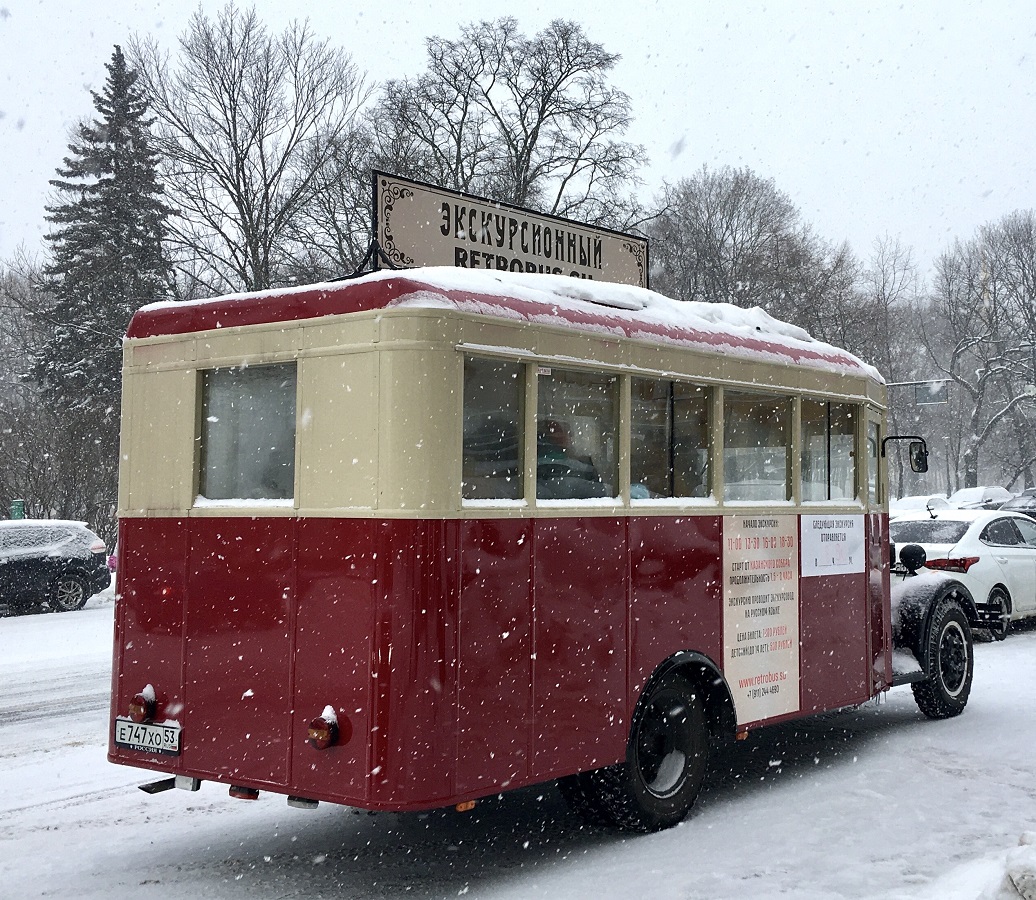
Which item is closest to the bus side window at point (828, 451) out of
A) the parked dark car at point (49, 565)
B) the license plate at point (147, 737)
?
the license plate at point (147, 737)

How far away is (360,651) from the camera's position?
16.1ft

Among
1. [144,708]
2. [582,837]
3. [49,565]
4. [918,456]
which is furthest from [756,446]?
[49,565]

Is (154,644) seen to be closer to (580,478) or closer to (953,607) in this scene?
(580,478)

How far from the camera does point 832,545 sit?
25.5 feet

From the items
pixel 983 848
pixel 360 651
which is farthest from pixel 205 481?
pixel 983 848

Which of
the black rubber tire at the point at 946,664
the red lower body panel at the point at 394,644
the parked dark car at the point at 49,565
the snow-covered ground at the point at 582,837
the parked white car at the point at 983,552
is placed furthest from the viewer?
the parked dark car at the point at 49,565

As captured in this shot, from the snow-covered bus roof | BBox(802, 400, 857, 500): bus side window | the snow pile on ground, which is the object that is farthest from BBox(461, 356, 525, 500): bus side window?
BBox(802, 400, 857, 500): bus side window

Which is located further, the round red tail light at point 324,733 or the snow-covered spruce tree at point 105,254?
the snow-covered spruce tree at point 105,254

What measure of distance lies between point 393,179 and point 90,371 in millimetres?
29353

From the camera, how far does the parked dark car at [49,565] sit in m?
19.6

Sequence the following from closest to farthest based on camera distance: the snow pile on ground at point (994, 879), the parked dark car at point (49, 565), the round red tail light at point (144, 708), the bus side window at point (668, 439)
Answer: the snow pile on ground at point (994, 879), the round red tail light at point (144, 708), the bus side window at point (668, 439), the parked dark car at point (49, 565)

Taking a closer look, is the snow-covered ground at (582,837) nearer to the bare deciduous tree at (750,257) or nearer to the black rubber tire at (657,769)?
the black rubber tire at (657,769)

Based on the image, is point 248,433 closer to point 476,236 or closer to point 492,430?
point 492,430

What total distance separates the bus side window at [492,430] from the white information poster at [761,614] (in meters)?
1.78
